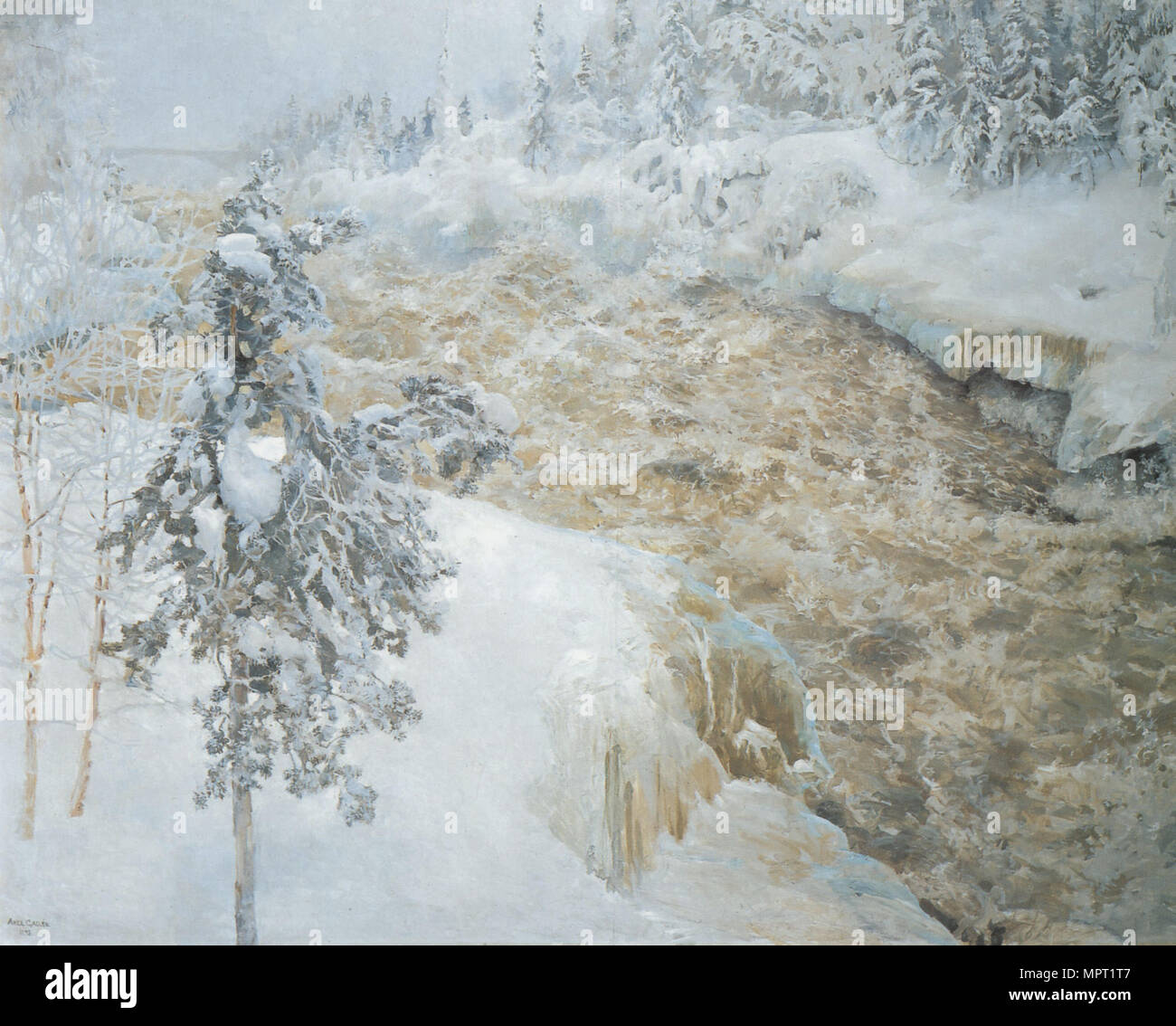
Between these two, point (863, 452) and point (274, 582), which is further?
point (863, 452)

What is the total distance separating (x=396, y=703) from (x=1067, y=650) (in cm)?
351

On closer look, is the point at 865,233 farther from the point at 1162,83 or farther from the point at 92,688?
the point at 92,688

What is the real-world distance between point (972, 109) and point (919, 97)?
301 millimetres

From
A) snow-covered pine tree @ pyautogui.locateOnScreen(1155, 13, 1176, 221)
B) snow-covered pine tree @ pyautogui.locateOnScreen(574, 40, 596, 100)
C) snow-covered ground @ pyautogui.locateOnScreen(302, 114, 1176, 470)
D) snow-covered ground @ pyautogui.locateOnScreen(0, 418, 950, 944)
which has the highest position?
snow-covered pine tree @ pyautogui.locateOnScreen(574, 40, 596, 100)

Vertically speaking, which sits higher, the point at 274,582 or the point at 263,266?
the point at 263,266

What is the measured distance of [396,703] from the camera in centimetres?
429

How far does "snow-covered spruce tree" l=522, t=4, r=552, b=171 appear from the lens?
17.0 feet

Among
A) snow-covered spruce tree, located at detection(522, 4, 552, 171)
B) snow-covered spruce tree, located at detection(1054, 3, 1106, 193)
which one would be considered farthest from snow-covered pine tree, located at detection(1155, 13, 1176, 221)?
snow-covered spruce tree, located at detection(522, 4, 552, 171)

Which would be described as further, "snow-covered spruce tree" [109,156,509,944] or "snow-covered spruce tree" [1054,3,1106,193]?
"snow-covered spruce tree" [1054,3,1106,193]

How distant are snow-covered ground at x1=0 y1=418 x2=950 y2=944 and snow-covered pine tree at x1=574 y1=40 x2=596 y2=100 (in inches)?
97.0

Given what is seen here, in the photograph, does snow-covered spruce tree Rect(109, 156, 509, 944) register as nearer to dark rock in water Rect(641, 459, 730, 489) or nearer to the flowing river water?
the flowing river water

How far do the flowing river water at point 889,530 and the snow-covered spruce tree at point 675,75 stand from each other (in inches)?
35.0

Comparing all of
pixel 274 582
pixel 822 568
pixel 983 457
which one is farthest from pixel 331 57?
pixel 983 457
